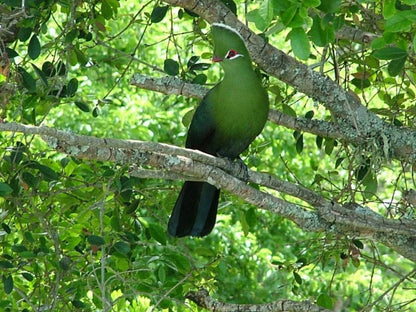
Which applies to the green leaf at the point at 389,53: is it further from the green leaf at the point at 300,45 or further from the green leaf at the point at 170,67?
the green leaf at the point at 170,67

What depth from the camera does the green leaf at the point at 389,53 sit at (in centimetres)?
232

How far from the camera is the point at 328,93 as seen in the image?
266 centimetres

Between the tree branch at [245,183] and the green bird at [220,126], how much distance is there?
1.45 feet

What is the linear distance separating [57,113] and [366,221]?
12.3 ft

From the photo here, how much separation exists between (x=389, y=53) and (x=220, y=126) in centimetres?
97

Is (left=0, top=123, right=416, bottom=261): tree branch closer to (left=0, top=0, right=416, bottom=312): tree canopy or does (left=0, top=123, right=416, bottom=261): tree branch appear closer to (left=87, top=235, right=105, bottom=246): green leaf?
(left=0, top=0, right=416, bottom=312): tree canopy

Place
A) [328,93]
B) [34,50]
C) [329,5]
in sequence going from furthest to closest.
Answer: [328,93]
[34,50]
[329,5]

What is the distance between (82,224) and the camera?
2.89 meters

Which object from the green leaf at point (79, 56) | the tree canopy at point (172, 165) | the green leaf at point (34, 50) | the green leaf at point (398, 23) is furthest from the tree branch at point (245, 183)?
the green leaf at point (79, 56)

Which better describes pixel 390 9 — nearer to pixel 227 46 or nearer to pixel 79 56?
pixel 227 46

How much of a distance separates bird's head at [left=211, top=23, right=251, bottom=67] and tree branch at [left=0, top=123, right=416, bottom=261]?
0.43 m

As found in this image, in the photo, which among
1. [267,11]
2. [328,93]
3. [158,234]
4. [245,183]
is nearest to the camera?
[267,11]

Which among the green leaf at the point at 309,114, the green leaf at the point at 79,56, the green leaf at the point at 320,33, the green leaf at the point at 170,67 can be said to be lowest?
the green leaf at the point at 309,114

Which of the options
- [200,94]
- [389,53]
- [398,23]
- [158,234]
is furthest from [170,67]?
[398,23]
